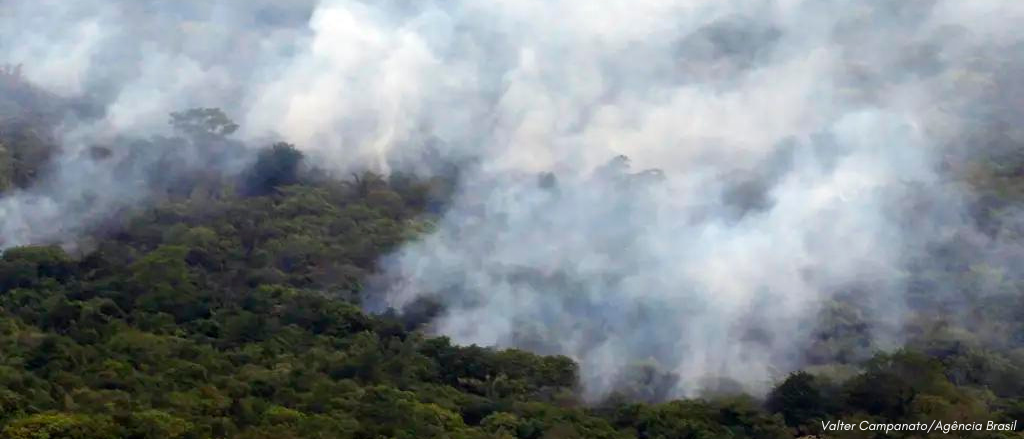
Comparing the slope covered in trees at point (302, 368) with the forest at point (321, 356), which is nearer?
the slope covered in trees at point (302, 368)

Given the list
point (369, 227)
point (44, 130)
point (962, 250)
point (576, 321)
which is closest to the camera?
point (576, 321)

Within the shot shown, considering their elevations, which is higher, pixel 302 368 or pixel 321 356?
pixel 321 356

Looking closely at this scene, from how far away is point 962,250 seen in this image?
4444 centimetres

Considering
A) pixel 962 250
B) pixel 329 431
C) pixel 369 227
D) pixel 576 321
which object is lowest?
pixel 329 431

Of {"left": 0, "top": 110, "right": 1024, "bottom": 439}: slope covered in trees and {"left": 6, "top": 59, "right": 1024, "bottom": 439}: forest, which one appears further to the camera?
{"left": 6, "top": 59, "right": 1024, "bottom": 439}: forest

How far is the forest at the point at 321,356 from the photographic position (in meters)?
32.2

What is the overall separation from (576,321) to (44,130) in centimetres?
2853

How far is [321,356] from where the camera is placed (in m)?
37.8

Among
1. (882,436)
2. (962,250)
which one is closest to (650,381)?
(882,436)

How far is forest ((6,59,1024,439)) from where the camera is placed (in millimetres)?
32250

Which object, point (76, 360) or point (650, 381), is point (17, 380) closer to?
point (76, 360)

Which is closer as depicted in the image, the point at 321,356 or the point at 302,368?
the point at 302,368

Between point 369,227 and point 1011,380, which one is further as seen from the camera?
point 369,227

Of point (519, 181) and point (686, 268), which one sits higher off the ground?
point (519, 181)
